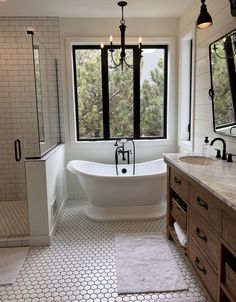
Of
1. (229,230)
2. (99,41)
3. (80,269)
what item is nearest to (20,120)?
(99,41)

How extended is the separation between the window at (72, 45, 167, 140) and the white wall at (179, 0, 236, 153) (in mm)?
741

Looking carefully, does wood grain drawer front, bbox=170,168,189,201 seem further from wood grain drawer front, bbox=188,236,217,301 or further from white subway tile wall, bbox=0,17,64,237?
white subway tile wall, bbox=0,17,64,237

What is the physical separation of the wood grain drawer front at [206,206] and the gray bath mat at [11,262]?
163 centimetres

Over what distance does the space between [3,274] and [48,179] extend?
3.19 feet

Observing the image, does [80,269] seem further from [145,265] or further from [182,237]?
[182,237]

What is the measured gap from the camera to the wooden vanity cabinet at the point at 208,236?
4.64ft

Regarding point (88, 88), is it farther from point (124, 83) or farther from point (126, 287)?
point (126, 287)

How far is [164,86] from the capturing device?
400 cm

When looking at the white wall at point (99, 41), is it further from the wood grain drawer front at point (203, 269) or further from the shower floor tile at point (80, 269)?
the wood grain drawer front at point (203, 269)

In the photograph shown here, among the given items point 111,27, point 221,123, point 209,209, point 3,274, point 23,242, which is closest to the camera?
point 209,209

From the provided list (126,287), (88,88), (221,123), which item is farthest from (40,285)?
(88,88)

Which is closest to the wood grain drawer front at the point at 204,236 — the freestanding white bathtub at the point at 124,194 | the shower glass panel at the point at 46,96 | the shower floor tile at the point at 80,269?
the shower floor tile at the point at 80,269

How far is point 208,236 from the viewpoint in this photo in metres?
1.67

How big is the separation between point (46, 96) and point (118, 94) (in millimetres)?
1207
